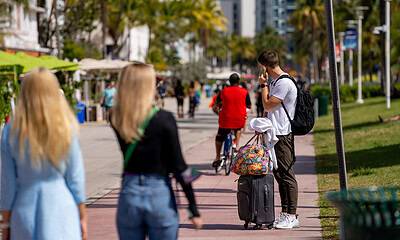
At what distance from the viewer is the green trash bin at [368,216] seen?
5438 millimetres

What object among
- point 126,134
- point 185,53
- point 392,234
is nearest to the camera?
point 392,234

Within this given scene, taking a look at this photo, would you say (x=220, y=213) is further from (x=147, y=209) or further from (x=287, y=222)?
(x=147, y=209)

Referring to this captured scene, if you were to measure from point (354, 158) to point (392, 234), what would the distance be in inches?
559

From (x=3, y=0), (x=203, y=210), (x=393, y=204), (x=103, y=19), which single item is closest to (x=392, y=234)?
→ (x=393, y=204)

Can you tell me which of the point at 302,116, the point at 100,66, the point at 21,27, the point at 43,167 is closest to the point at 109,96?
the point at 100,66

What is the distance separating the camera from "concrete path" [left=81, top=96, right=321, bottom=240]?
10633 millimetres

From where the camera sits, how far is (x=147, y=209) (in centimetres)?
589

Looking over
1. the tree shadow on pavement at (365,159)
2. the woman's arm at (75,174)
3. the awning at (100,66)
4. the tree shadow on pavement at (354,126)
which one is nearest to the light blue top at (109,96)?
the awning at (100,66)

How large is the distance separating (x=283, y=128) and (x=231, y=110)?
6.55 meters

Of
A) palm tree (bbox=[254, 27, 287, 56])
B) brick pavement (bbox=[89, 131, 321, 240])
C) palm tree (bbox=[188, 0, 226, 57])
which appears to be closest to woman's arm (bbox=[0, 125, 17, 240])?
brick pavement (bbox=[89, 131, 321, 240])

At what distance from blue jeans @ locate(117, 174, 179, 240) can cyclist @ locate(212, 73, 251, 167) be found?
11.2m

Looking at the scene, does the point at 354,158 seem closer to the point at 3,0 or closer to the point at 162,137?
the point at 162,137

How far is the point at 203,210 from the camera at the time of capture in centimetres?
1256

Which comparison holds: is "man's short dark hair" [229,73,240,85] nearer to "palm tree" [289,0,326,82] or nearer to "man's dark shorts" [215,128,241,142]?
"man's dark shorts" [215,128,241,142]
